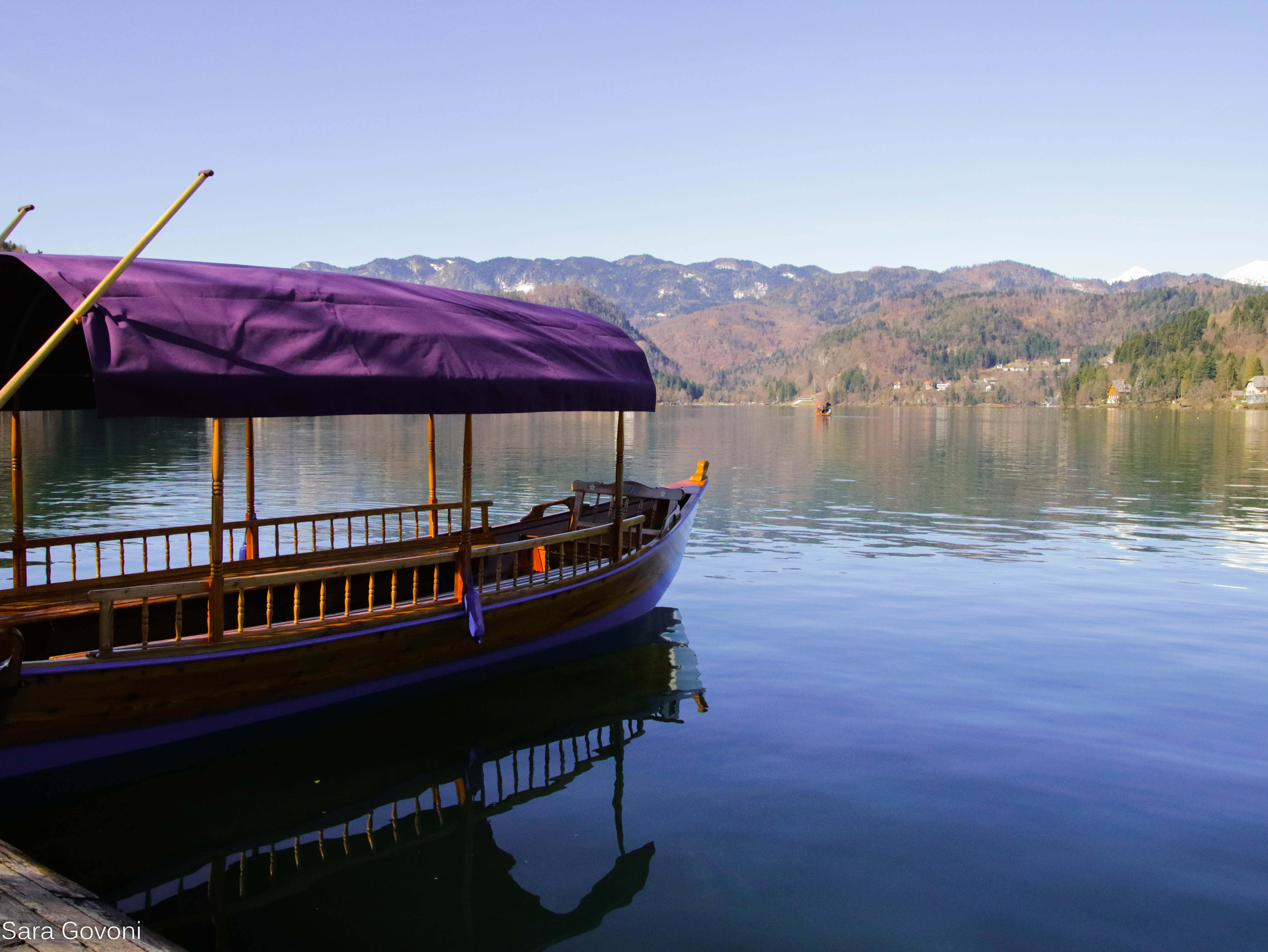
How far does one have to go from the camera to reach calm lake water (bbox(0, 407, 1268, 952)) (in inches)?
225

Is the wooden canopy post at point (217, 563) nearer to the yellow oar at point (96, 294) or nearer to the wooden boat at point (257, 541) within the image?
the wooden boat at point (257, 541)

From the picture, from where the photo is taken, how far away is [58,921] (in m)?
4.18

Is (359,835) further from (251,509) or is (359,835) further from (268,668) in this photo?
(251,509)

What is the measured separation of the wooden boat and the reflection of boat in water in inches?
18.4

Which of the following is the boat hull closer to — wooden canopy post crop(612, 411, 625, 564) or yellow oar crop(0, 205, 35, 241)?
wooden canopy post crop(612, 411, 625, 564)

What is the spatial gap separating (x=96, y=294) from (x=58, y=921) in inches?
156

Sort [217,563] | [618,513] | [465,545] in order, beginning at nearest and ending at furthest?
[217,563] → [465,545] → [618,513]

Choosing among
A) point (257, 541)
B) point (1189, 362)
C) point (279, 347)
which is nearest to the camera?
point (279, 347)

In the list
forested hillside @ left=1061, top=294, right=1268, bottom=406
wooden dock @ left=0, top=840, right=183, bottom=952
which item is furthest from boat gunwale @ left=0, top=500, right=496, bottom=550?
forested hillside @ left=1061, top=294, right=1268, bottom=406

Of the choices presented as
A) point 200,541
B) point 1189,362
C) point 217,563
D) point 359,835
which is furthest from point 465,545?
point 1189,362

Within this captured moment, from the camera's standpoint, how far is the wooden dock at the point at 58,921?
3.95m

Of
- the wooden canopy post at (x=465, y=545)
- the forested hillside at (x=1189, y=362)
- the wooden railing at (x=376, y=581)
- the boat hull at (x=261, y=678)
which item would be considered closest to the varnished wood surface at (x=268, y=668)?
the boat hull at (x=261, y=678)

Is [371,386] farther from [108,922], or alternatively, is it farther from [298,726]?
[108,922]

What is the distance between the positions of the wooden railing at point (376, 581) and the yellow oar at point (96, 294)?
174 centimetres
